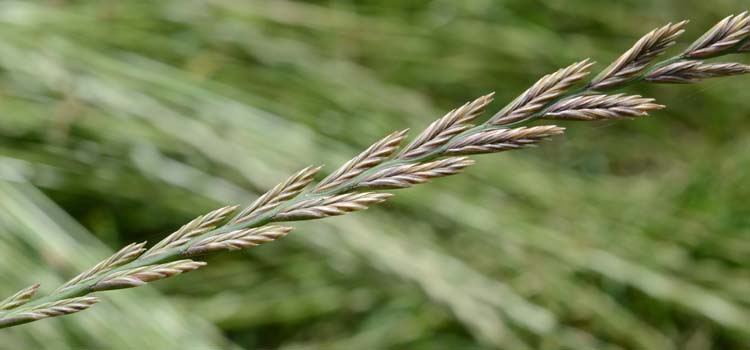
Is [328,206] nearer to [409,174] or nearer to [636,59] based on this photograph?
[409,174]

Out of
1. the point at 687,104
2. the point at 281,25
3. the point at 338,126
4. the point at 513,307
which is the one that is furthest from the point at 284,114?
the point at 687,104

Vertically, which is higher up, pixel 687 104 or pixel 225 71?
pixel 687 104

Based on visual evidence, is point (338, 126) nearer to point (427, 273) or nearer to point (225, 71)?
point (225, 71)

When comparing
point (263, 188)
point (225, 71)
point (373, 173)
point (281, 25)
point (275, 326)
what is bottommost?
point (373, 173)

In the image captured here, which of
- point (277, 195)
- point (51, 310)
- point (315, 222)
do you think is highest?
point (315, 222)

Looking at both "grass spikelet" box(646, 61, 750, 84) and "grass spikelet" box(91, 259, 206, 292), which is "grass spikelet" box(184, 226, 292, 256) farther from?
"grass spikelet" box(646, 61, 750, 84)

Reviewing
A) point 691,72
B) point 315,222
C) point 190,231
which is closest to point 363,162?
point 190,231

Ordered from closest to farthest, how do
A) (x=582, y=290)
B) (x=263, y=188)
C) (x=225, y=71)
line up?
1. (x=263, y=188)
2. (x=582, y=290)
3. (x=225, y=71)
